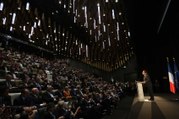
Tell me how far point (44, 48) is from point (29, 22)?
19.1 feet

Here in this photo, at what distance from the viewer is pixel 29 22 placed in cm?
1520

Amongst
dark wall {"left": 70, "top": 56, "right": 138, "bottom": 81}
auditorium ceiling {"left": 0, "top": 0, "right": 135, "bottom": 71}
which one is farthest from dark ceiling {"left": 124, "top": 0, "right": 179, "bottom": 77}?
dark wall {"left": 70, "top": 56, "right": 138, "bottom": 81}

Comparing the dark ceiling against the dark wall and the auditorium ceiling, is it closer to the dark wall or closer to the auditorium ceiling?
the auditorium ceiling

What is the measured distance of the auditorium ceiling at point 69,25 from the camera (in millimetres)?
10497

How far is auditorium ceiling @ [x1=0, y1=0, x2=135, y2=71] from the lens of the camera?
10.5m

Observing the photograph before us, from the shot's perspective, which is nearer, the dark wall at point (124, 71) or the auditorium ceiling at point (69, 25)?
the auditorium ceiling at point (69, 25)

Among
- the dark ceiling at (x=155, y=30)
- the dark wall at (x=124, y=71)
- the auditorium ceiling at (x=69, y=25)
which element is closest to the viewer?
the dark ceiling at (x=155, y=30)

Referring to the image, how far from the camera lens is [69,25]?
13602 millimetres

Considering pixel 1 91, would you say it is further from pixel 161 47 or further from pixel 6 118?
pixel 161 47

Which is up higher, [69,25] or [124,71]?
[69,25]

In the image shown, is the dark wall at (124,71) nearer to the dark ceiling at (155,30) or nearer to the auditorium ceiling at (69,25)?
the auditorium ceiling at (69,25)

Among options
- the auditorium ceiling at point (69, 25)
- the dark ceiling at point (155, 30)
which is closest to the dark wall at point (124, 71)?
the auditorium ceiling at point (69, 25)

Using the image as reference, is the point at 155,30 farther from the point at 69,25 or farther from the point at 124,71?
the point at 124,71

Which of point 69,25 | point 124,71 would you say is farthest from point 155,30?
point 124,71
